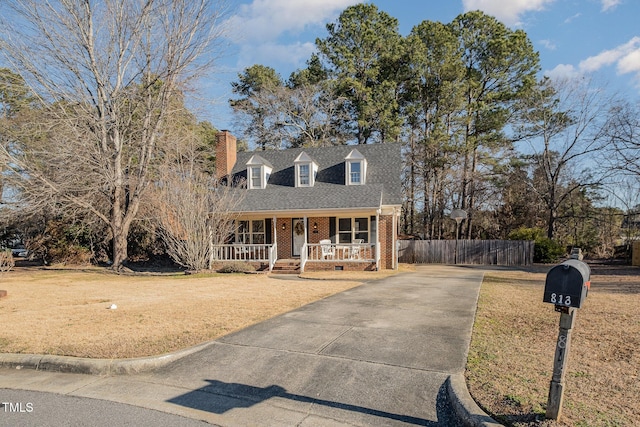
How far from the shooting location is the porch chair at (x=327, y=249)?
1744 centimetres

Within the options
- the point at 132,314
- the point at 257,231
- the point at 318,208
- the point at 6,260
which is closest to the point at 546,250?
Result: the point at 318,208

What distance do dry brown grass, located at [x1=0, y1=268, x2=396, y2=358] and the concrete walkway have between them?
435 mm

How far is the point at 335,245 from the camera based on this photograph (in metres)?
17.3

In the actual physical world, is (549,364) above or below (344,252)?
below

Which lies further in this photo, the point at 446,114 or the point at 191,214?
the point at 446,114

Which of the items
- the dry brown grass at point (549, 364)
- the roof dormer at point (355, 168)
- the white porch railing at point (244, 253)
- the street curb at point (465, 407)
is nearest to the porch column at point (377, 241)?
the roof dormer at point (355, 168)

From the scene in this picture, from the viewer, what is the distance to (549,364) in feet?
14.5

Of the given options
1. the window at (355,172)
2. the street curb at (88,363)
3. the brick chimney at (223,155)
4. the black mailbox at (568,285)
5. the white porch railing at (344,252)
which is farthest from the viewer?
the brick chimney at (223,155)

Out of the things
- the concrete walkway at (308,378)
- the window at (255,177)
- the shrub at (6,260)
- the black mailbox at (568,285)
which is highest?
the window at (255,177)

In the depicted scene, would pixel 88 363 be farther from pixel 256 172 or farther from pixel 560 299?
pixel 256 172

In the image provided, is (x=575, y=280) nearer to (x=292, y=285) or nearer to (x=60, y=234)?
(x=292, y=285)

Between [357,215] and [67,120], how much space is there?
1430 centimetres

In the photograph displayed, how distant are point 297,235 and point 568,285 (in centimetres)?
1664

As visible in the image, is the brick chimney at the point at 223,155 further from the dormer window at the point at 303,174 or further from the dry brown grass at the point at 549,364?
the dry brown grass at the point at 549,364
